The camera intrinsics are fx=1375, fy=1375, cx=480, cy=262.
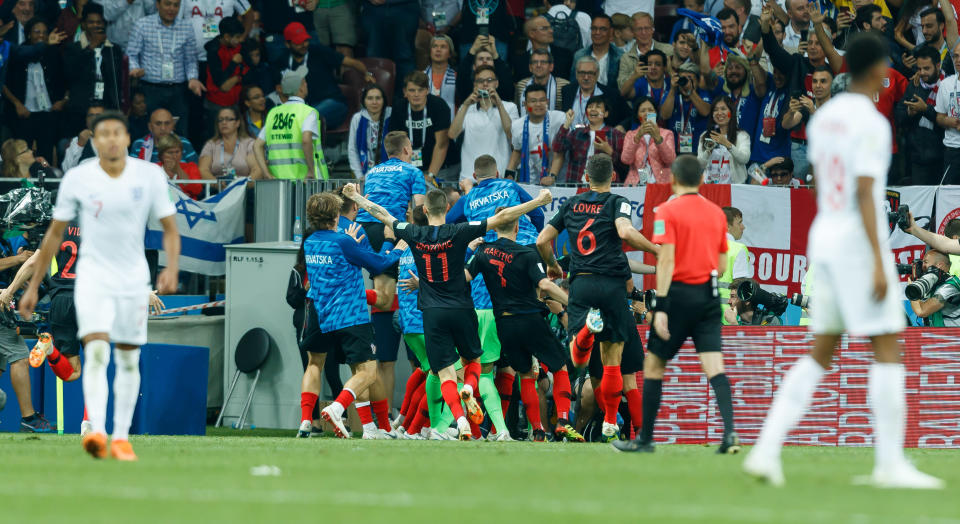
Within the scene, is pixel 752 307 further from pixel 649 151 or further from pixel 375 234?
pixel 375 234

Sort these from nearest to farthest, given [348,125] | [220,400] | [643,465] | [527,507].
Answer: [527,507] < [643,465] < [220,400] < [348,125]

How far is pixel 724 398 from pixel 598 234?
3.08 meters

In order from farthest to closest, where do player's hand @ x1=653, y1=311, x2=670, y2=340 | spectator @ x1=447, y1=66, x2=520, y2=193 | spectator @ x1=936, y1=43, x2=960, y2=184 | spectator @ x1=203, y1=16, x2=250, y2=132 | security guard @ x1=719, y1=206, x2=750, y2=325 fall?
spectator @ x1=203, y1=16, x2=250, y2=132 → spectator @ x1=447, y1=66, x2=520, y2=193 → spectator @ x1=936, y1=43, x2=960, y2=184 → security guard @ x1=719, y1=206, x2=750, y2=325 → player's hand @ x1=653, y1=311, x2=670, y2=340

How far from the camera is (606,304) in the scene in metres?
12.2

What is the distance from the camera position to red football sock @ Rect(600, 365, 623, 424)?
12.1 metres

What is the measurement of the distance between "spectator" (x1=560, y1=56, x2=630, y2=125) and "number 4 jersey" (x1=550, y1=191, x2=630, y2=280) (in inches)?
223

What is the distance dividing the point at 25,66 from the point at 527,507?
1638 centimetres

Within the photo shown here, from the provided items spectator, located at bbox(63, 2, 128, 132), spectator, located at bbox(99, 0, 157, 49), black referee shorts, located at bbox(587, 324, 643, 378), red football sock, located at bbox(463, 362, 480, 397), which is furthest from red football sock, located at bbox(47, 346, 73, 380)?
spectator, located at bbox(99, 0, 157, 49)

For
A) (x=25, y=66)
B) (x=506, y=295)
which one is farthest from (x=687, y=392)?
(x=25, y=66)

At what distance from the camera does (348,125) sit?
20.0 metres

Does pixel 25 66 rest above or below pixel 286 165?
above

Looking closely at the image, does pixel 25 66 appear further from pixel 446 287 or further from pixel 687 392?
pixel 687 392

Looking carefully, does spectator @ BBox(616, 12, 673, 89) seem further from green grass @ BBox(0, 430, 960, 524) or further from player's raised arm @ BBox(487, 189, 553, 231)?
green grass @ BBox(0, 430, 960, 524)

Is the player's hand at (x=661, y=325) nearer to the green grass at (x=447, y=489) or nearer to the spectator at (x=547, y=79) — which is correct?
the green grass at (x=447, y=489)
